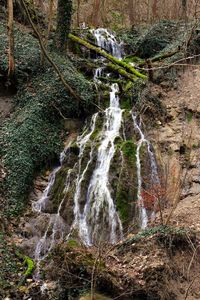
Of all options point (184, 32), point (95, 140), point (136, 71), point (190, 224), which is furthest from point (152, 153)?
point (184, 32)

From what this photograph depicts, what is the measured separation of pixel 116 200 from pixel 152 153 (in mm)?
2331

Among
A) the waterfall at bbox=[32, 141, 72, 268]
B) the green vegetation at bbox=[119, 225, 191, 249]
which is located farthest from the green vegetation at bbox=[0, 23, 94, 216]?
the green vegetation at bbox=[119, 225, 191, 249]

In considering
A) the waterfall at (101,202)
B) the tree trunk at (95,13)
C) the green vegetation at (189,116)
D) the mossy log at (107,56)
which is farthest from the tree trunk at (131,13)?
the waterfall at (101,202)

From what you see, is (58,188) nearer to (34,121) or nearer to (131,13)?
(34,121)

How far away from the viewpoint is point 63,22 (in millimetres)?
16281

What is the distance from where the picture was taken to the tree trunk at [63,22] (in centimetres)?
1605

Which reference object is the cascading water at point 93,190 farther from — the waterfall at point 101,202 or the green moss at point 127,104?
the green moss at point 127,104

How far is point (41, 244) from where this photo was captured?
10.3 meters

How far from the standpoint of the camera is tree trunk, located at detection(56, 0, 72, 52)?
52.6 ft

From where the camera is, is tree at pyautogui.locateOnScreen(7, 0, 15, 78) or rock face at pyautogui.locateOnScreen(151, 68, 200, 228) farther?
tree at pyautogui.locateOnScreen(7, 0, 15, 78)

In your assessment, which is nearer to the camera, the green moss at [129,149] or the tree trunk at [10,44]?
the green moss at [129,149]

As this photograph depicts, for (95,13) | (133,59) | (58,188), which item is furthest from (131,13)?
(58,188)

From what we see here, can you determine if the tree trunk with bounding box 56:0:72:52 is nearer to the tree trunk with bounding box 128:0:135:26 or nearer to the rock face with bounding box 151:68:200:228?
the rock face with bounding box 151:68:200:228

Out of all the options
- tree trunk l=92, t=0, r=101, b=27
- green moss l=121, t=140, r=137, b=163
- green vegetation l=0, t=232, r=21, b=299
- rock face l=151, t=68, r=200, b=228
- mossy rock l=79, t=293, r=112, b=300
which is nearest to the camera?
mossy rock l=79, t=293, r=112, b=300
